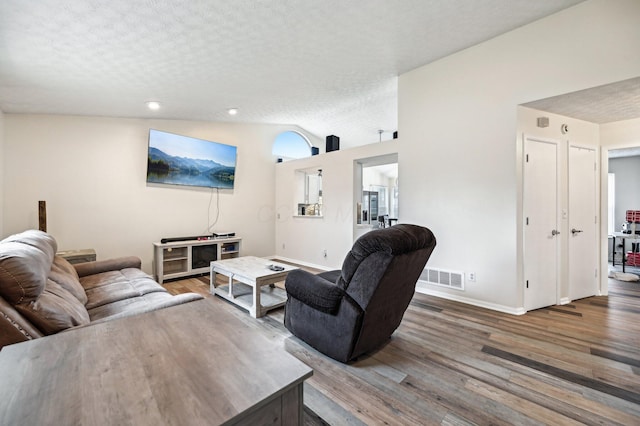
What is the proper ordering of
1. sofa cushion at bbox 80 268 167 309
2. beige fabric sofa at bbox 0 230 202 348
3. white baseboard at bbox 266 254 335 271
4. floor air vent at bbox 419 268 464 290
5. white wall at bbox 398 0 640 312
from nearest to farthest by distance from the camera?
beige fabric sofa at bbox 0 230 202 348 < sofa cushion at bbox 80 268 167 309 < white wall at bbox 398 0 640 312 < floor air vent at bbox 419 268 464 290 < white baseboard at bbox 266 254 335 271

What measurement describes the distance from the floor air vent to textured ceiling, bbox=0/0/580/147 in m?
2.74

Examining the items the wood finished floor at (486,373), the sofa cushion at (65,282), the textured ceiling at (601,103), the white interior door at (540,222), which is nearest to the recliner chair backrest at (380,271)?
the wood finished floor at (486,373)

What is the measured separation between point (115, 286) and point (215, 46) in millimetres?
2438

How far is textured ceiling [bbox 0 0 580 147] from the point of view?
2059mm

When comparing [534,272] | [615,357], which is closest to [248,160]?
[534,272]

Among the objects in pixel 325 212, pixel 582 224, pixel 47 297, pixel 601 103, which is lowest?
pixel 47 297

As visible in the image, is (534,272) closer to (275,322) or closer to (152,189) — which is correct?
(275,322)

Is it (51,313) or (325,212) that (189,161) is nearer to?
(325,212)

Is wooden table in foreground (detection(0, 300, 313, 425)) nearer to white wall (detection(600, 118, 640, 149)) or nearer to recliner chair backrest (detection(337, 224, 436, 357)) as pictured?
recliner chair backrest (detection(337, 224, 436, 357))

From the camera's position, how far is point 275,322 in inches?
110

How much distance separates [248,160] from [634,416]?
227 inches

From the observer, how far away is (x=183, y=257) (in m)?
4.49

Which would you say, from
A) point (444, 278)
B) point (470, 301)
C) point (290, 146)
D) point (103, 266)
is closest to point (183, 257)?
point (103, 266)

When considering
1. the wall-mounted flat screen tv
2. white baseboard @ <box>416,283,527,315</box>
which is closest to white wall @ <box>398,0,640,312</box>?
white baseboard @ <box>416,283,527,315</box>
